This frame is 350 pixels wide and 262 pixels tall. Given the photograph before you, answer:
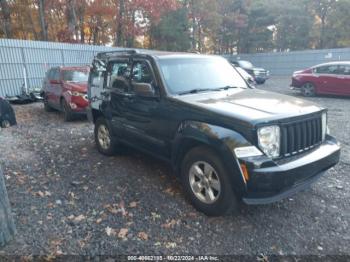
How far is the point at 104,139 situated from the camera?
548 centimetres

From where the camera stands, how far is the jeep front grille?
3.04 metres

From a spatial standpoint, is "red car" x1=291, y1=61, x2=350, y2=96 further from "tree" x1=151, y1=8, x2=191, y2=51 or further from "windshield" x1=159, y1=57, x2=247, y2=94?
"tree" x1=151, y1=8, x2=191, y2=51

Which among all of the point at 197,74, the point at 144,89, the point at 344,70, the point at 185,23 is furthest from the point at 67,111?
the point at 185,23

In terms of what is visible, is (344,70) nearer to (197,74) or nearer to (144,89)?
(197,74)

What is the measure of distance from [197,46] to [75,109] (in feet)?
94.2

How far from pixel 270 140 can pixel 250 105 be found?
22.4 inches

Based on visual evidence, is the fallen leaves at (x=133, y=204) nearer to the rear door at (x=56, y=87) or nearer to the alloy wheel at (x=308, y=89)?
the rear door at (x=56, y=87)

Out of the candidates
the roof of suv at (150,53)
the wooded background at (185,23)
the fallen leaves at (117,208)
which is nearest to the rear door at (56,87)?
the roof of suv at (150,53)

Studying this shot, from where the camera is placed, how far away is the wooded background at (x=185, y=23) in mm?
24219

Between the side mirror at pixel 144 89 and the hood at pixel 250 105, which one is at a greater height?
the side mirror at pixel 144 89

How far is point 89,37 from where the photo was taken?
101ft

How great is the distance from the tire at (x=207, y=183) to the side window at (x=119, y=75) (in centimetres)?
182

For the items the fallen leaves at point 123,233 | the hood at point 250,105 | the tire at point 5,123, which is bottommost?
the fallen leaves at point 123,233

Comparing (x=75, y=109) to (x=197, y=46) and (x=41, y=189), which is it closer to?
(x=41, y=189)
